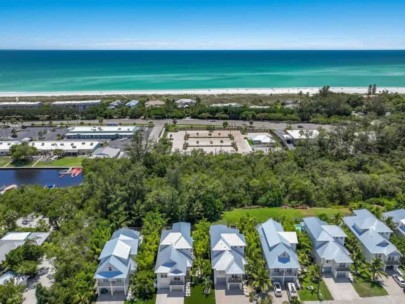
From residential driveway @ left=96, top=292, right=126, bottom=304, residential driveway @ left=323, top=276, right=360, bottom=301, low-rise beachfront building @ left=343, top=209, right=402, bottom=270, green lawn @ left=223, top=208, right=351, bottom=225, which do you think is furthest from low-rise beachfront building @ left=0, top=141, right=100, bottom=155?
residential driveway @ left=323, top=276, right=360, bottom=301

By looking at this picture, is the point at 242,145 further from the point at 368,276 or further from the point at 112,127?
the point at 368,276

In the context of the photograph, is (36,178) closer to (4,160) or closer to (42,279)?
(4,160)

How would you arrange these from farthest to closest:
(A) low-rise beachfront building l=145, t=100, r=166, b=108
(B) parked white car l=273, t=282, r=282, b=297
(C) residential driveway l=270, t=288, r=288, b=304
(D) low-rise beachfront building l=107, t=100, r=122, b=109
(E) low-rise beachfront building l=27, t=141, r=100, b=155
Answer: (A) low-rise beachfront building l=145, t=100, r=166, b=108, (D) low-rise beachfront building l=107, t=100, r=122, b=109, (E) low-rise beachfront building l=27, t=141, r=100, b=155, (B) parked white car l=273, t=282, r=282, b=297, (C) residential driveway l=270, t=288, r=288, b=304

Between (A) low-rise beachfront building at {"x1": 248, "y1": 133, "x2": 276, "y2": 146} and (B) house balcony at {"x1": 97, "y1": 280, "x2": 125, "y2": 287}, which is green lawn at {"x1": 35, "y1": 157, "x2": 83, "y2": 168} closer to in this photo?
(A) low-rise beachfront building at {"x1": 248, "y1": 133, "x2": 276, "y2": 146}

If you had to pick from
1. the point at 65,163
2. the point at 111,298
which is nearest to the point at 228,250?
the point at 111,298

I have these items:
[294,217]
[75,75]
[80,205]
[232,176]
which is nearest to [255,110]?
[232,176]

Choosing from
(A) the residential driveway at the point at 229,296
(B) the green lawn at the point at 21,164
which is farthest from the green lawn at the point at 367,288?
(B) the green lawn at the point at 21,164
